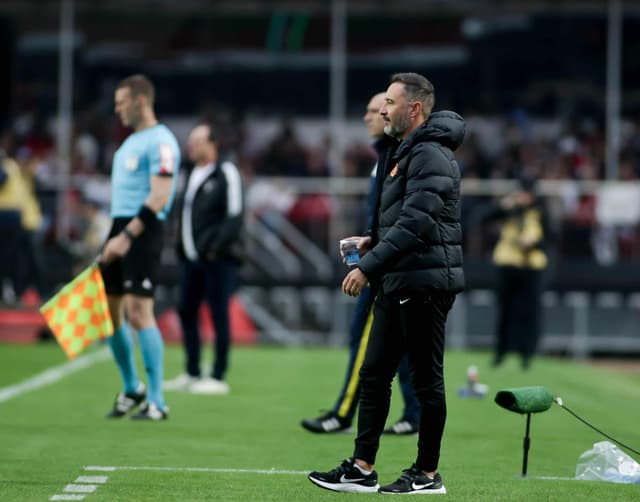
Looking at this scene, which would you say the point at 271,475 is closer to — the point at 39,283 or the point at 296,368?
the point at 296,368

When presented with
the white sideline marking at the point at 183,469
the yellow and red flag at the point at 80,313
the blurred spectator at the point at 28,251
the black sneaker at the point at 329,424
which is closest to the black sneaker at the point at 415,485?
the white sideline marking at the point at 183,469

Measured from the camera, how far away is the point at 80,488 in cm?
682

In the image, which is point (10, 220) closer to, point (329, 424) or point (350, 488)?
point (329, 424)

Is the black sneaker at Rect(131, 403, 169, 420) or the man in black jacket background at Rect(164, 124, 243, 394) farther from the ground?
the man in black jacket background at Rect(164, 124, 243, 394)

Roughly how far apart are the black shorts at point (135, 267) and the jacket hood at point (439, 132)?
3019 mm

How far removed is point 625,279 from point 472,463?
37.7 ft

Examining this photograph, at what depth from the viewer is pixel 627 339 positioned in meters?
19.4

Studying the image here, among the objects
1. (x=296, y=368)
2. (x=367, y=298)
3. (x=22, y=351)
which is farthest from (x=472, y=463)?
(x=22, y=351)

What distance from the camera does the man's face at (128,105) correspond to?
372 inches

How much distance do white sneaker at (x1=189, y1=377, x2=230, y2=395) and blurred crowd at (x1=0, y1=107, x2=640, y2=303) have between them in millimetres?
6647

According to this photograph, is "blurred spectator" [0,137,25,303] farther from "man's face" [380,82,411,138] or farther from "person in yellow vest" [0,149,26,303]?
"man's face" [380,82,411,138]

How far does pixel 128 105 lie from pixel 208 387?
300cm

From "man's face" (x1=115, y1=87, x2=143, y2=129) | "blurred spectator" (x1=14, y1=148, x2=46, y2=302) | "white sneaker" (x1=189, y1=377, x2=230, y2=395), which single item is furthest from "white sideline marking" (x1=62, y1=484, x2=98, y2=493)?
"blurred spectator" (x1=14, y1=148, x2=46, y2=302)

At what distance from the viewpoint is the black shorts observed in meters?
9.30
